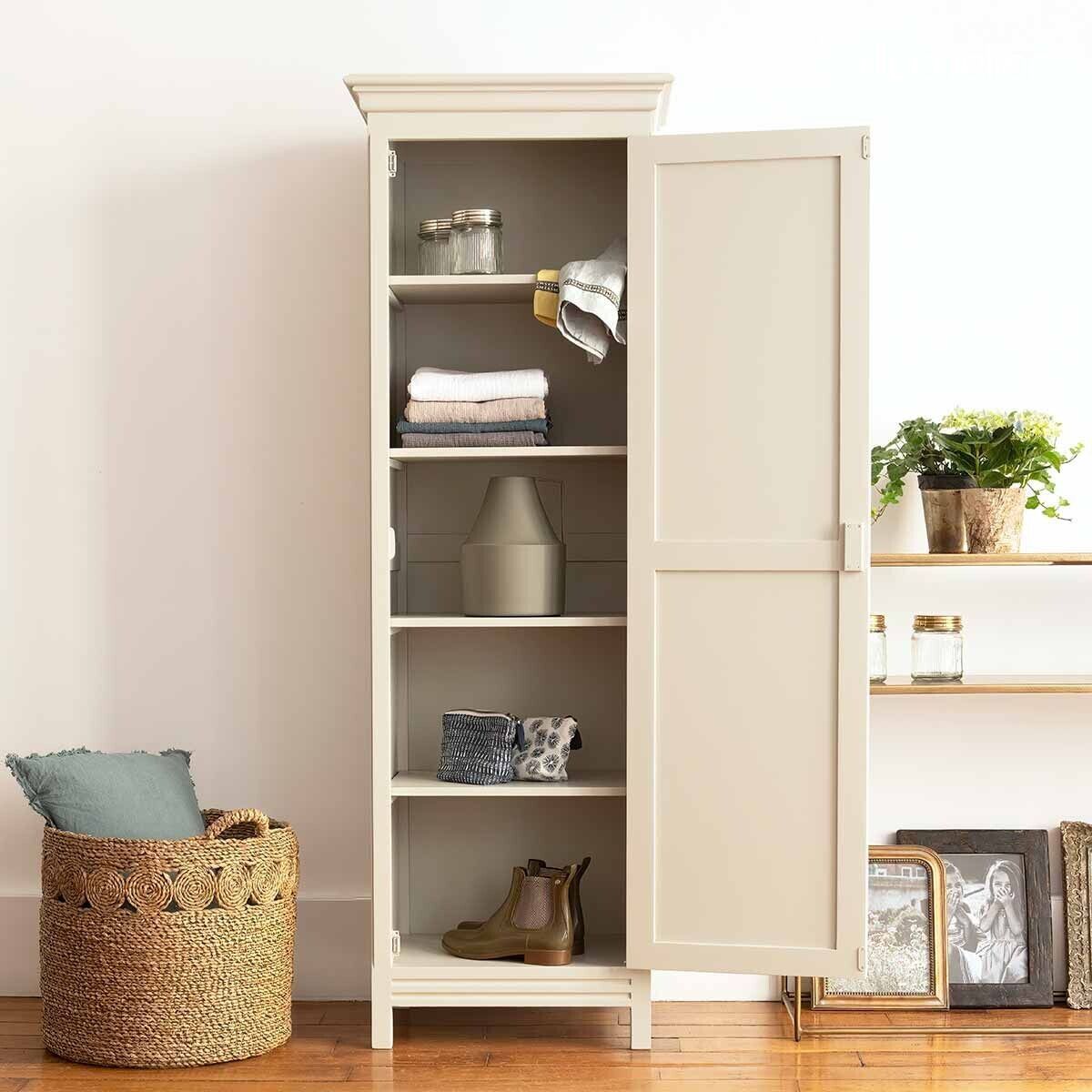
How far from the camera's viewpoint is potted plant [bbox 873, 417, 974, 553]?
2760mm

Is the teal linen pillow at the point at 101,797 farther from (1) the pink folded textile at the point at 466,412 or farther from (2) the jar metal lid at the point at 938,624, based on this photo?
(2) the jar metal lid at the point at 938,624

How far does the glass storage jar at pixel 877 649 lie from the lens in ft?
9.05

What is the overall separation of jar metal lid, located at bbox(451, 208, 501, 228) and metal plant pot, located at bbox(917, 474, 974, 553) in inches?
43.9

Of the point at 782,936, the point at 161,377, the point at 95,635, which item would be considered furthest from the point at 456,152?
the point at 782,936

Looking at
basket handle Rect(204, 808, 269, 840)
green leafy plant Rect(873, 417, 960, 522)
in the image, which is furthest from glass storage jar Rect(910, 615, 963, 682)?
basket handle Rect(204, 808, 269, 840)

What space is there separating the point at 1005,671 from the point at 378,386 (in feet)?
5.28

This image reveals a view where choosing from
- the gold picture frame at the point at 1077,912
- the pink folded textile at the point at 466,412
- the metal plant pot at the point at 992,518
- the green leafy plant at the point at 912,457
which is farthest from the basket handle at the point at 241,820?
the gold picture frame at the point at 1077,912

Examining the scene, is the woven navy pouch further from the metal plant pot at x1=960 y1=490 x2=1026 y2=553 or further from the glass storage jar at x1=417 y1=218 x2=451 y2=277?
the metal plant pot at x1=960 y1=490 x2=1026 y2=553

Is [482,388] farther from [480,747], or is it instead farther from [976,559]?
[976,559]

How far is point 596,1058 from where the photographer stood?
8.38ft

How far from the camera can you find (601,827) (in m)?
2.92

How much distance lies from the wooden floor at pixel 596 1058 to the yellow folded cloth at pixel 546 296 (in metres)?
1.53

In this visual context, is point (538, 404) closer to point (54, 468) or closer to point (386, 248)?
point (386, 248)

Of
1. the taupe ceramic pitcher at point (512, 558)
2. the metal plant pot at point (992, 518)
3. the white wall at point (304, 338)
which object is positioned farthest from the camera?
the white wall at point (304, 338)
